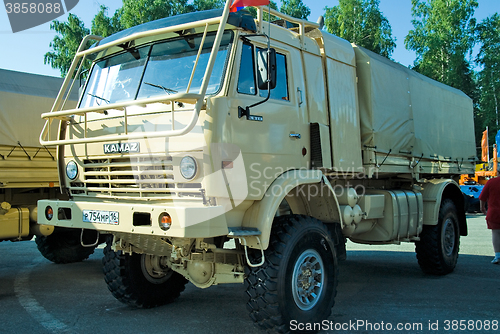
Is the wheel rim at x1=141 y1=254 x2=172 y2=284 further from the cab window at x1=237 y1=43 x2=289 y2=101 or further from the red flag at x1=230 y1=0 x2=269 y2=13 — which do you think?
the red flag at x1=230 y1=0 x2=269 y2=13

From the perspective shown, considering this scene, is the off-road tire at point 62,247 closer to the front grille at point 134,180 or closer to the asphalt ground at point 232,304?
the asphalt ground at point 232,304

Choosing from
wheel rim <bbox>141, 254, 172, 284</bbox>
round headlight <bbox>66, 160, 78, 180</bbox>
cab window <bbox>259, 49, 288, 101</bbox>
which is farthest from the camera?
wheel rim <bbox>141, 254, 172, 284</bbox>

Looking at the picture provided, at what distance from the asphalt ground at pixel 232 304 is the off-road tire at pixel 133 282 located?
132 mm

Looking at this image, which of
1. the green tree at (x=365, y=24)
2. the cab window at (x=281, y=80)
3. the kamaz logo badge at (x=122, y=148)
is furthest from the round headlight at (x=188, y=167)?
the green tree at (x=365, y=24)

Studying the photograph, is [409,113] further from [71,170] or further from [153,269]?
[71,170]

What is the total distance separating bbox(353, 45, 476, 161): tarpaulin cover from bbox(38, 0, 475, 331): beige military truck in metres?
0.23

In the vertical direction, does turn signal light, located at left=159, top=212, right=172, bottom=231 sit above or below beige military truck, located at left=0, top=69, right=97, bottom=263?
below

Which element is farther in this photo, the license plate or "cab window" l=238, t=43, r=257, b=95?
"cab window" l=238, t=43, r=257, b=95

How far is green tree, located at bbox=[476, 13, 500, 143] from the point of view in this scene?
33.2 meters

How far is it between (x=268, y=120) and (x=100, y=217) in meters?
1.78

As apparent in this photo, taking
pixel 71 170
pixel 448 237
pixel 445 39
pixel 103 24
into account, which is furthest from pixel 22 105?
pixel 445 39

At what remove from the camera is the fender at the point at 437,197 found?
7.30 meters

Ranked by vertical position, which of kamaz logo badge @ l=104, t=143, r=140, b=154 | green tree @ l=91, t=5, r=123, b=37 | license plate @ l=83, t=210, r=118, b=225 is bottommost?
license plate @ l=83, t=210, r=118, b=225

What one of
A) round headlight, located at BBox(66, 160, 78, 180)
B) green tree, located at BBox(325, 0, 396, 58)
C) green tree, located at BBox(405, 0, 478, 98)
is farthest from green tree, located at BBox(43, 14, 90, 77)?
round headlight, located at BBox(66, 160, 78, 180)
